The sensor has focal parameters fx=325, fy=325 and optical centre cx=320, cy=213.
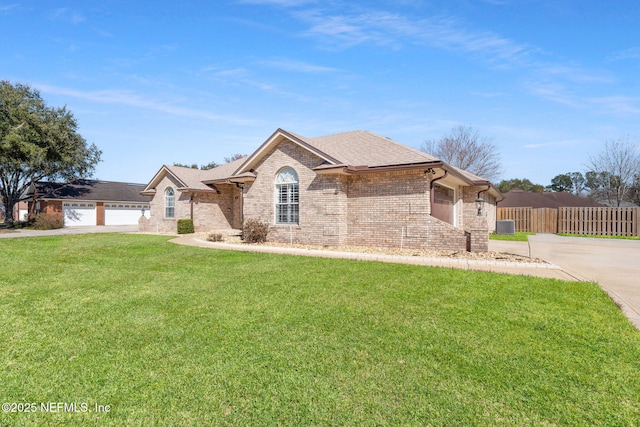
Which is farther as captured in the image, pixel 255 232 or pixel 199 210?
pixel 199 210

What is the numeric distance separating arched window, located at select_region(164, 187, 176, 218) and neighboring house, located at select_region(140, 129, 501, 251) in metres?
8.56

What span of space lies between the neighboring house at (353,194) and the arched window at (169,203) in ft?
28.1

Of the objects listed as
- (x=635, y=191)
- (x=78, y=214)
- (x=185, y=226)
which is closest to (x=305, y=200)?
(x=185, y=226)

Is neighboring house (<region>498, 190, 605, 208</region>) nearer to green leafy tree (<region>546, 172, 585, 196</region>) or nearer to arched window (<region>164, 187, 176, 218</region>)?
arched window (<region>164, 187, 176, 218</region>)

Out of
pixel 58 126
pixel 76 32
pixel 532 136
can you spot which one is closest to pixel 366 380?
pixel 76 32

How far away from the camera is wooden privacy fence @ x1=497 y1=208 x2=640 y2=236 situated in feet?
67.9

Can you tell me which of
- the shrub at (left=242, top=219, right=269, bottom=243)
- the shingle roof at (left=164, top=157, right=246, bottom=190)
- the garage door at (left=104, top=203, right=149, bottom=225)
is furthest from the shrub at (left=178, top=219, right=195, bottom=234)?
the garage door at (left=104, top=203, right=149, bottom=225)

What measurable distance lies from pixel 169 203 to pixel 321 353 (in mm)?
22052

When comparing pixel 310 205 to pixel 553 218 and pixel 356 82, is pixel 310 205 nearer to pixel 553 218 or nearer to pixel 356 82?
pixel 356 82

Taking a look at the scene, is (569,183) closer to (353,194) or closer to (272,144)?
(353,194)

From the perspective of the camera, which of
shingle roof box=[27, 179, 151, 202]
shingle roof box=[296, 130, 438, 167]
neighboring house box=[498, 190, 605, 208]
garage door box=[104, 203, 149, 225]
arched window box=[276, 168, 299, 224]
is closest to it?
shingle roof box=[296, 130, 438, 167]

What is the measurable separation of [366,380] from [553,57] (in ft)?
48.2

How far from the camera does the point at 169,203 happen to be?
2284 centimetres

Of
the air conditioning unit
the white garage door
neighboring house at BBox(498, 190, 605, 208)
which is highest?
neighboring house at BBox(498, 190, 605, 208)
